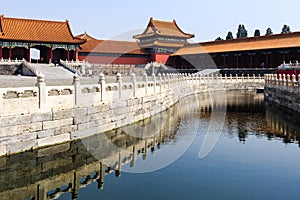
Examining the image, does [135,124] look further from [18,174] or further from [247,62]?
[247,62]

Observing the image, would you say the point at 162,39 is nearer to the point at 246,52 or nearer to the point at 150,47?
the point at 150,47

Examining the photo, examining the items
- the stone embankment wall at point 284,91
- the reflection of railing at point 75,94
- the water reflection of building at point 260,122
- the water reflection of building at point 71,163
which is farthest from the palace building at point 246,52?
the water reflection of building at point 71,163

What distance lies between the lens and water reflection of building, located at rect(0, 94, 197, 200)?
966 cm

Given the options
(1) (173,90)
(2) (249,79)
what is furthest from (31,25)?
(2) (249,79)

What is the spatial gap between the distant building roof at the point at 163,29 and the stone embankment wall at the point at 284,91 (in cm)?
3180

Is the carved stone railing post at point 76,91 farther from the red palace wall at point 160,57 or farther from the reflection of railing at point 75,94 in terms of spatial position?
the red palace wall at point 160,57

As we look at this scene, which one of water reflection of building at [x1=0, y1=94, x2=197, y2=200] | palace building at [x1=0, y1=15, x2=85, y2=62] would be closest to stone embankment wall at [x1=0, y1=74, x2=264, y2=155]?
water reflection of building at [x1=0, y1=94, x2=197, y2=200]

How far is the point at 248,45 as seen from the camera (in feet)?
175

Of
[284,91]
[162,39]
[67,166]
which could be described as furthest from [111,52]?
[67,166]

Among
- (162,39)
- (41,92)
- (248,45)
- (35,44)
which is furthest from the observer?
(162,39)

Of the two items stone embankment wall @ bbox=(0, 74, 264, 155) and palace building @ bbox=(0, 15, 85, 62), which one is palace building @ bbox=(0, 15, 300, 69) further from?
stone embankment wall @ bbox=(0, 74, 264, 155)

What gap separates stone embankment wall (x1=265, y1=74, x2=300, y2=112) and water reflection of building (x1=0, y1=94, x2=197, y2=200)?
10.6 m

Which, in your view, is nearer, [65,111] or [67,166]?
[67,166]

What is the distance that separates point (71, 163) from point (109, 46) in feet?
147
